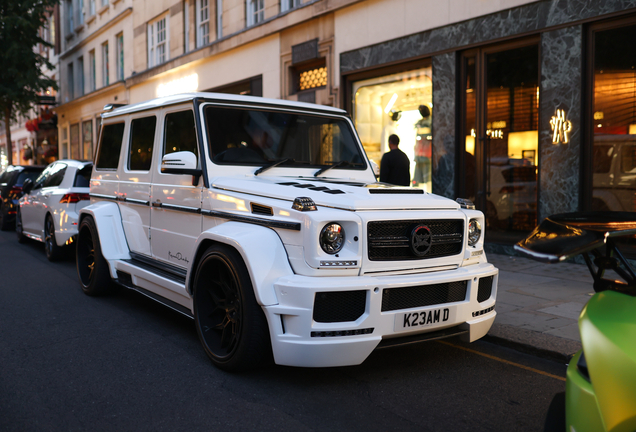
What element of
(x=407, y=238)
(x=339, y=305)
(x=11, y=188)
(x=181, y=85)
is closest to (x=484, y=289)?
(x=407, y=238)

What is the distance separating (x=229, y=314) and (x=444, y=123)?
765 centimetres

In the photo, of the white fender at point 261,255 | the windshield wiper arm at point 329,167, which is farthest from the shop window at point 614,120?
the white fender at point 261,255

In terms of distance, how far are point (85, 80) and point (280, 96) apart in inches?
755

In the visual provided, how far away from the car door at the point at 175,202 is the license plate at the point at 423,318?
1766 millimetres

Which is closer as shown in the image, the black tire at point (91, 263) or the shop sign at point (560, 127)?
the black tire at point (91, 263)

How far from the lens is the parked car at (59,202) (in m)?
8.95

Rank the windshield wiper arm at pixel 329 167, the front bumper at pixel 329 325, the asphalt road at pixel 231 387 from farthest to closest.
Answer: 1. the windshield wiper arm at pixel 329 167
2. the front bumper at pixel 329 325
3. the asphalt road at pixel 231 387

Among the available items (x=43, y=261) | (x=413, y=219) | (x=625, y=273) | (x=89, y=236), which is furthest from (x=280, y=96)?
(x=625, y=273)

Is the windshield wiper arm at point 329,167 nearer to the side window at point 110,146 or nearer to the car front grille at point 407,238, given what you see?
the car front grille at point 407,238

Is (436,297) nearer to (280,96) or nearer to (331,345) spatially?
(331,345)

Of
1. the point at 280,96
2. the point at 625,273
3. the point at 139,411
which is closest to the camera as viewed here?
the point at 625,273

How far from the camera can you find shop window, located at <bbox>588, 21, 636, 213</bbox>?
8195mm

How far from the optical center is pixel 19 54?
27219mm

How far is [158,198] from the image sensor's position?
17.7ft
